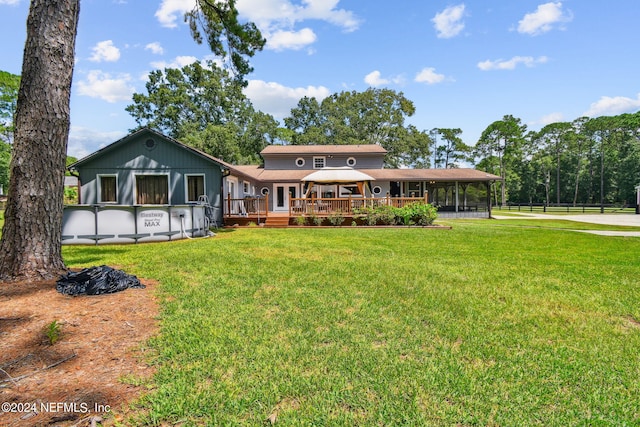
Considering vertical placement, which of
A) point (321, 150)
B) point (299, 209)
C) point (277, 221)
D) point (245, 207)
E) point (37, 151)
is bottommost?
point (277, 221)

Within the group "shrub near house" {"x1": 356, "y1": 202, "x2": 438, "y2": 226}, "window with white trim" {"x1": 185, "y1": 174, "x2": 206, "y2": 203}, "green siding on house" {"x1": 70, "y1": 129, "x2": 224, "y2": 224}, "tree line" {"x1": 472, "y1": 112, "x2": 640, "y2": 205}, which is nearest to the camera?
"green siding on house" {"x1": 70, "y1": 129, "x2": 224, "y2": 224}

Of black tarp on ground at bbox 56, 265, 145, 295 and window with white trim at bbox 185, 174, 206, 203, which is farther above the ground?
window with white trim at bbox 185, 174, 206, 203

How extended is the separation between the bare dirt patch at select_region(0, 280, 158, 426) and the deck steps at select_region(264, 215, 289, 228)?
36.9 ft

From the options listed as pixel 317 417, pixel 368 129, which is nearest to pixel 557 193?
pixel 368 129

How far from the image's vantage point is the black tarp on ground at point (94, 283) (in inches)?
171

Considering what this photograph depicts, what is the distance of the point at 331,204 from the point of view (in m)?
16.4

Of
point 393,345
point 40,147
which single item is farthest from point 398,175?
point 393,345

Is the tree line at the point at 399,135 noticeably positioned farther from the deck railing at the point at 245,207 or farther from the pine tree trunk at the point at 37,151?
the pine tree trunk at the point at 37,151

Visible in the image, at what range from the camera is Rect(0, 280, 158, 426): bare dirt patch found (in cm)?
213

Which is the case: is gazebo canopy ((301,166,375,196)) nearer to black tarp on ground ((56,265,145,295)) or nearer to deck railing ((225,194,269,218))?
deck railing ((225,194,269,218))

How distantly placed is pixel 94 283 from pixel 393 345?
13.0 ft

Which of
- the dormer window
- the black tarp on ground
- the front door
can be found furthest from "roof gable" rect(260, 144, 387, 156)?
the black tarp on ground

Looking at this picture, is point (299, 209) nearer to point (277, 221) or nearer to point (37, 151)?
point (277, 221)

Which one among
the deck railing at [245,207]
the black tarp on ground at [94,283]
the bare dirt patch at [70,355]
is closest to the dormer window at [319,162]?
the deck railing at [245,207]
